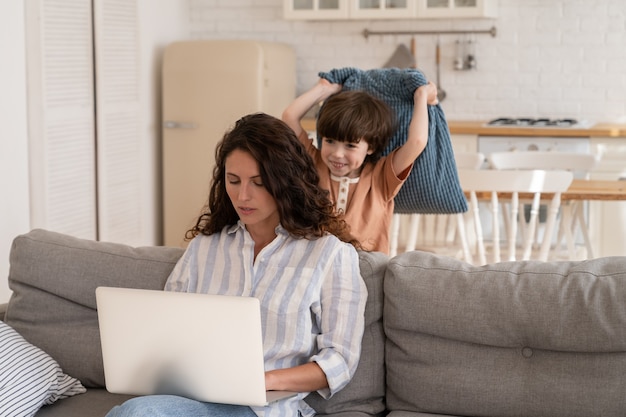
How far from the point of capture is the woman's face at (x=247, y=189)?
2291mm

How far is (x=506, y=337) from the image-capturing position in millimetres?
2252

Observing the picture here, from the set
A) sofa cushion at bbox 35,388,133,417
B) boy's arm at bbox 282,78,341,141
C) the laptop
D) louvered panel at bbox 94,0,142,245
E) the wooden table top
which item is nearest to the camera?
the laptop

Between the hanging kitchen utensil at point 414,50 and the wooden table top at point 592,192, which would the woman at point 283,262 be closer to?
the wooden table top at point 592,192

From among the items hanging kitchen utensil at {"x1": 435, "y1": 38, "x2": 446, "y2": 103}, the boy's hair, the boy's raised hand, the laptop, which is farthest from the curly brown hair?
hanging kitchen utensil at {"x1": 435, "y1": 38, "x2": 446, "y2": 103}

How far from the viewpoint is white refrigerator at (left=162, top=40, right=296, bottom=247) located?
555cm

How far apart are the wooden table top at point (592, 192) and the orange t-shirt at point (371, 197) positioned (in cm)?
→ 93

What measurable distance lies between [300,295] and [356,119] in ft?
2.80

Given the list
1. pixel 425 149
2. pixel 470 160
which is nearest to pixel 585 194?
Result: pixel 470 160

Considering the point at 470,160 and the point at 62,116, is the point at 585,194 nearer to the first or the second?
the point at 470,160

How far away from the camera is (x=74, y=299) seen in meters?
2.62

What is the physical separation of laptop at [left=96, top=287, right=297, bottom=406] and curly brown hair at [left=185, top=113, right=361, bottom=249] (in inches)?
17.3

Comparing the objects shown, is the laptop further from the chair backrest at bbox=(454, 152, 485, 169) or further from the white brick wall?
the white brick wall

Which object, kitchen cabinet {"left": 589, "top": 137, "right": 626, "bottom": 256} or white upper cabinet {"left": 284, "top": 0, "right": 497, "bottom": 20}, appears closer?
kitchen cabinet {"left": 589, "top": 137, "right": 626, "bottom": 256}

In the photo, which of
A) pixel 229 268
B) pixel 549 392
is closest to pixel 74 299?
pixel 229 268
